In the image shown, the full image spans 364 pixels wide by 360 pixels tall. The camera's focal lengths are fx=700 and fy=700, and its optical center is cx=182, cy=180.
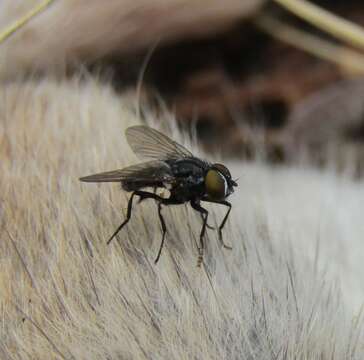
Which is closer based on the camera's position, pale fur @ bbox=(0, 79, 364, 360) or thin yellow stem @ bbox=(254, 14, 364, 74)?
pale fur @ bbox=(0, 79, 364, 360)

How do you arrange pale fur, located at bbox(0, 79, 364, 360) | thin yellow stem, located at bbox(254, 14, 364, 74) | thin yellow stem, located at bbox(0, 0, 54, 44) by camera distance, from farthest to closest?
thin yellow stem, located at bbox(254, 14, 364, 74) < thin yellow stem, located at bbox(0, 0, 54, 44) < pale fur, located at bbox(0, 79, 364, 360)

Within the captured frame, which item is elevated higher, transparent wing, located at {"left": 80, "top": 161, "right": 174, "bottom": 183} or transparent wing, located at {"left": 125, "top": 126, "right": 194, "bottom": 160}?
transparent wing, located at {"left": 125, "top": 126, "right": 194, "bottom": 160}

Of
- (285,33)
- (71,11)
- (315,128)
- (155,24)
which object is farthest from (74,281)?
(285,33)

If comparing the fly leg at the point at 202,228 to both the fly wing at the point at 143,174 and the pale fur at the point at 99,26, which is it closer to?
the fly wing at the point at 143,174

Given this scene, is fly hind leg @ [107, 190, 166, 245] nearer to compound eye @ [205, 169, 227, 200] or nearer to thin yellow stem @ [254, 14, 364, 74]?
compound eye @ [205, 169, 227, 200]

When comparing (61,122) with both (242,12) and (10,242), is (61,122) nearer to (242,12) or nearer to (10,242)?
(10,242)

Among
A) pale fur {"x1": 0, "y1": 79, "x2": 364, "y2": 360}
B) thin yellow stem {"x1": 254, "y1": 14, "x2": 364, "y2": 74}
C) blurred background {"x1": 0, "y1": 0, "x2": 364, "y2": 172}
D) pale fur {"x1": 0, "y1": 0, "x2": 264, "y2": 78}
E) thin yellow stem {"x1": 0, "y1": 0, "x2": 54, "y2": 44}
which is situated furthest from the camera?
thin yellow stem {"x1": 254, "y1": 14, "x2": 364, "y2": 74}

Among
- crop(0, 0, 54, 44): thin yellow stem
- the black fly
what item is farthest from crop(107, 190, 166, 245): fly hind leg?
crop(0, 0, 54, 44): thin yellow stem

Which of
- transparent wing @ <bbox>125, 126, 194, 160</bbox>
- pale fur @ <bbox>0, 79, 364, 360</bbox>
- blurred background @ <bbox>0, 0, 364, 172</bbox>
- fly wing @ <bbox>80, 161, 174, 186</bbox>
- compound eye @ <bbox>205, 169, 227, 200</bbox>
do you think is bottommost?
pale fur @ <bbox>0, 79, 364, 360</bbox>
